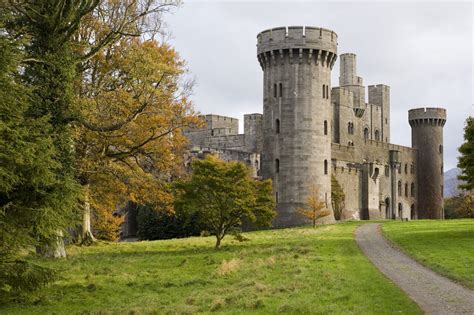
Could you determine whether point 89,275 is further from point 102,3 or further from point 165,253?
point 102,3

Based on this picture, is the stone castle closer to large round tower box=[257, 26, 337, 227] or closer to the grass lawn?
large round tower box=[257, 26, 337, 227]

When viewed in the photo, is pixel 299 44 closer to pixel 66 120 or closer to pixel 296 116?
pixel 296 116

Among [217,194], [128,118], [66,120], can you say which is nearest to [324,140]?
[217,194]

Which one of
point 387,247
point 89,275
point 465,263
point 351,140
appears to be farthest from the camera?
point 351,140

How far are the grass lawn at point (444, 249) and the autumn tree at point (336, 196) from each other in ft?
59.6

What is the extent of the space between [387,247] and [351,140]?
47971mm

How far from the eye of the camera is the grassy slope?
50.3 feet

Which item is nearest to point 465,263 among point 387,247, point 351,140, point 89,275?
point 387,247

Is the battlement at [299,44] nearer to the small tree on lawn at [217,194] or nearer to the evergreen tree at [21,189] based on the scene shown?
the small tree on lawn at [217,194]

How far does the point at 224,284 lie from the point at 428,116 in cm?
7091

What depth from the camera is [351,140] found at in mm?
76938

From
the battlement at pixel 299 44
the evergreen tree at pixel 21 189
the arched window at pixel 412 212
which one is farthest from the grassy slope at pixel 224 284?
the arched window at pixel 412 212

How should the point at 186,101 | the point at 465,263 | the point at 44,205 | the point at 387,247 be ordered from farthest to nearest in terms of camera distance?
the point at 186,101, the point at 387,247, the point at 465,263, the point at 44,205

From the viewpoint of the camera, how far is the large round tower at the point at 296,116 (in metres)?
51.7
